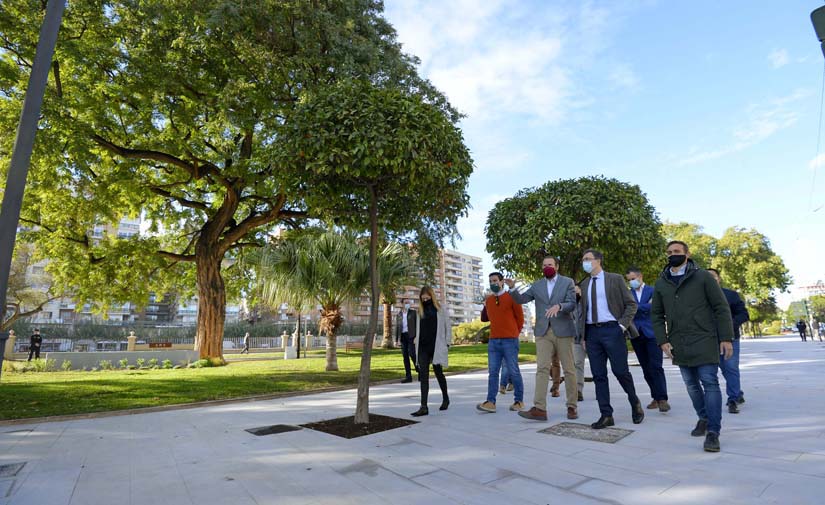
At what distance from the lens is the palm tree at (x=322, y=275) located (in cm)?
1252

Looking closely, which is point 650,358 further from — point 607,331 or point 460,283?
point 460,283

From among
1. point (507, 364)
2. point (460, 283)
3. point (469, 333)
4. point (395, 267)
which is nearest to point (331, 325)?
point (395, 267)

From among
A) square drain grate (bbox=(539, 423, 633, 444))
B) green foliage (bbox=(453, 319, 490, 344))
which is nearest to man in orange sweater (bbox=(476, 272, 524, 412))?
square drain grate (bbox=(539, 423, 633, 444))

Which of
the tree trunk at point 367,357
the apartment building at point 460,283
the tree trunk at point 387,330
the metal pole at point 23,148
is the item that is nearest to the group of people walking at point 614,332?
the tree trunk at point 367,357

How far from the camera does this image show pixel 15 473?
12.7 ft

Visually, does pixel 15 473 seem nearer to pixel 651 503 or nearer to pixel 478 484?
pixel 478 484

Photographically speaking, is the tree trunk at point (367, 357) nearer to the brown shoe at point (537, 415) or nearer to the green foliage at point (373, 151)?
the green foliage at point (373, 151)

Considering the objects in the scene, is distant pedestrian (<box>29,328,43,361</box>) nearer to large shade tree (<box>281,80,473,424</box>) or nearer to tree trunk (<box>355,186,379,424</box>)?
large shade tree (<box>281,80,473,424</box>)

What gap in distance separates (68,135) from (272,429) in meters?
12.0

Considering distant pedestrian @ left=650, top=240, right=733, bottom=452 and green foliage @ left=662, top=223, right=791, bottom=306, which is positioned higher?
green foliage @ left=662, top=223, right=791, bottom=306

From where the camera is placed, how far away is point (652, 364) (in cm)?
640

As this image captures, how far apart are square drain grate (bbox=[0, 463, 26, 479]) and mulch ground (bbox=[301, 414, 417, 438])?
110 inches

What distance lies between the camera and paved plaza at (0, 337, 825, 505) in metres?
3.16

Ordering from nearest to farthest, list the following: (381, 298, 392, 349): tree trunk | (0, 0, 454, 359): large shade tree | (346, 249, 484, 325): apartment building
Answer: (0, 0, 454, 359): large shade tree < (381, 298, 392, 349): tree trunk < (346, 249, 484, 325): apartment building
